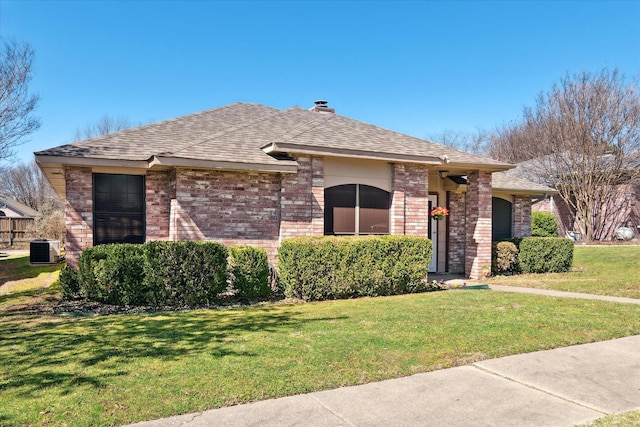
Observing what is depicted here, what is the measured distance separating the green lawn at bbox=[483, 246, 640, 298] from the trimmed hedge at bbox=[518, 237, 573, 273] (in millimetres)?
433

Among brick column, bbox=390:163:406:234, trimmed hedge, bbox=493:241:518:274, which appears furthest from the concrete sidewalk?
trimmed hedge, bbox=493:241:518:274

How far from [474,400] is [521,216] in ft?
42.7

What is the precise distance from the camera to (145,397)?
3.98m

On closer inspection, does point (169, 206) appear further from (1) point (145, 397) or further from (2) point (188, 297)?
(1) point (145, 397)

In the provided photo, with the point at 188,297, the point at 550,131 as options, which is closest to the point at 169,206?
the point at 188,297

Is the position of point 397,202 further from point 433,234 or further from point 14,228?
point 14,228

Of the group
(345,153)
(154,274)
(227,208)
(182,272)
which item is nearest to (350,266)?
(345,153)

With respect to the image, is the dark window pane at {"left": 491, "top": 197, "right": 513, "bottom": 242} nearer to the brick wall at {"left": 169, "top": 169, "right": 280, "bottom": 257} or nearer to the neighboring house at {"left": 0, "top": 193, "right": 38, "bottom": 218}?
the brick wall at {"left": 169, "top": 169, "right": 280, "bottom": 257}

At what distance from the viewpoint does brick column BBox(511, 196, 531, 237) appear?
15.7 m

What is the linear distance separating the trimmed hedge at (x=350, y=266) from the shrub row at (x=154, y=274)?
1428 millimetres

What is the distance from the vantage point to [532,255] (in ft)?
46.6

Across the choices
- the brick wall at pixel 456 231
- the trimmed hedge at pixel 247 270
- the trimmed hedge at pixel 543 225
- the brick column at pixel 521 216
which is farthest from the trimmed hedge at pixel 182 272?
the trimmed hedge at pixel 543 225

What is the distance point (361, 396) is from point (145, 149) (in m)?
8.52

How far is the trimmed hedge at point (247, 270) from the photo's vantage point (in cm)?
937
